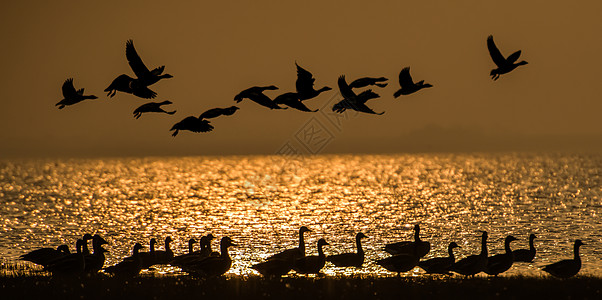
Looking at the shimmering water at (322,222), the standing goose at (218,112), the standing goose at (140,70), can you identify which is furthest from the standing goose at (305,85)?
the shimmering water at (322,222)

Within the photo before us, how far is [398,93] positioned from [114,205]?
8793 centimetres

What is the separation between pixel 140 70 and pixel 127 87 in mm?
624

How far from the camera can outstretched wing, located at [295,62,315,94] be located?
22234 mm

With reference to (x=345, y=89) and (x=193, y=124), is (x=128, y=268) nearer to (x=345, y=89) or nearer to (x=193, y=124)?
(x=193, y=124)

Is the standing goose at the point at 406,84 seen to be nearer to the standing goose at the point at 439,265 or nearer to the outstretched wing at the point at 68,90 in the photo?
the standing goose at the point at 439,265

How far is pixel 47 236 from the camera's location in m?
59.2

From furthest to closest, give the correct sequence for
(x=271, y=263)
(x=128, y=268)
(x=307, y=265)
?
(x=307, y=265) < (x=128, y=268) < (x=271, y=263)

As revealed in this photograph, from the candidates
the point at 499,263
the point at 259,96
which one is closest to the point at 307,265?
the point at 499,263

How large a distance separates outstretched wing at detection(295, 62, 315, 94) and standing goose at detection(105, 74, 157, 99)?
4.16 m

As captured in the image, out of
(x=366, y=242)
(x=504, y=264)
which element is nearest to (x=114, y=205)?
(x=366, y=242)

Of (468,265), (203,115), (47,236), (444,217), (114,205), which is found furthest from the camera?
(114,205)

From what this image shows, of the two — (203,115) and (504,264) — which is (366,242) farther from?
(203,115)

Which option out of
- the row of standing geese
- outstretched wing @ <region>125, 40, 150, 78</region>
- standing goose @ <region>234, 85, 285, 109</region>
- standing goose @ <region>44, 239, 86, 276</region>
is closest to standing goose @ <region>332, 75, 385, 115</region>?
standing goose @ <region>234, 85, 285, 109</region>

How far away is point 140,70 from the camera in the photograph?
867 inches
